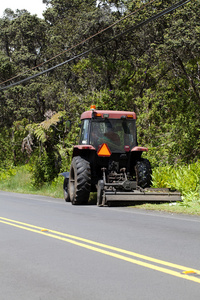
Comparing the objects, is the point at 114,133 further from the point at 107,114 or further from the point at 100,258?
the point at 100,258

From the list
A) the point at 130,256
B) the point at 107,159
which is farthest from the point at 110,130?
the point at 130,256

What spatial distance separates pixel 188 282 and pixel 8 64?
131 ft

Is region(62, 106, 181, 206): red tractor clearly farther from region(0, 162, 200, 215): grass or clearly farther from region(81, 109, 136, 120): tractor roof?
region(0, 162, 200, 215): grass

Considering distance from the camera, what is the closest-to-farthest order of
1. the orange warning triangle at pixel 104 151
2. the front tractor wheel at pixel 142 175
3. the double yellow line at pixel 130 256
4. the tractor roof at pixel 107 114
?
the double yellow line at pixel 130 256, the front tractor wheel at pixel 142 175, the orange warning triangle at pixel 104 151, the tractor roof at pixel 107 114

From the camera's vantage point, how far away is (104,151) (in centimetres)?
1572

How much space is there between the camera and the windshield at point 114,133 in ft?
52.2

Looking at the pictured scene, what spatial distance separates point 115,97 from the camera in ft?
94.0

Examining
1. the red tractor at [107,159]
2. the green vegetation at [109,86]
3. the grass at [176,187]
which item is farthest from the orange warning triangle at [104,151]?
the grass at [176,187]

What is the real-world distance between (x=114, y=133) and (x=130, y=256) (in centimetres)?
948

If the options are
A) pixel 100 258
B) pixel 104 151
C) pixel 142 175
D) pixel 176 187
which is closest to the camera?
pixel 100 258

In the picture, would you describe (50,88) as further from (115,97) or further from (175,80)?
(175,80)

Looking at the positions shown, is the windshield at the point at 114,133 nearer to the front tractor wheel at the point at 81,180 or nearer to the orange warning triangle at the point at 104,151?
the orange warning triangle at the point at 104,151

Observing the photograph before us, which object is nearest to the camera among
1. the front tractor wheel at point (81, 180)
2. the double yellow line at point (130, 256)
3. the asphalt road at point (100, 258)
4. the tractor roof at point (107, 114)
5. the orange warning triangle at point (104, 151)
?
the asphalt road at point (100, 258)

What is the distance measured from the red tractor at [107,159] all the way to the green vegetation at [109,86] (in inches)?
44.2
